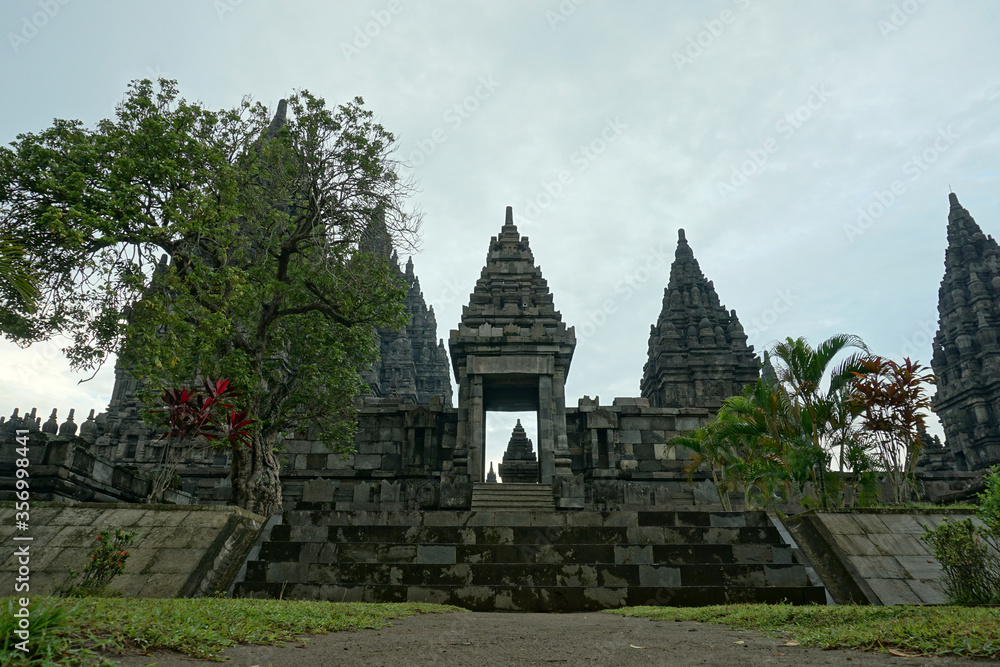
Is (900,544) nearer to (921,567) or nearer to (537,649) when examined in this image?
(921,567)

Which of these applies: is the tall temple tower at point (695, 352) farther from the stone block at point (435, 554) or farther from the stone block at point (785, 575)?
the stone block at point (435, 554)

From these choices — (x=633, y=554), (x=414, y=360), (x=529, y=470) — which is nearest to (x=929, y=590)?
(x=633, y=554)

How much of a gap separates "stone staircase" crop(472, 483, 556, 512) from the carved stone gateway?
0.57m

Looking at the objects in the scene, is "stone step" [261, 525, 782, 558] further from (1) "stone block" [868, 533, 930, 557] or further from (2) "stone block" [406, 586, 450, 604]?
(1) "stone block" [868, 533, 930, 557]

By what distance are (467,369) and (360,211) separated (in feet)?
19.1

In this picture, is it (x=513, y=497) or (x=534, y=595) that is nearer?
(x=534, y=595)

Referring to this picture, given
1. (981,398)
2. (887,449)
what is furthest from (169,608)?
(981,398)

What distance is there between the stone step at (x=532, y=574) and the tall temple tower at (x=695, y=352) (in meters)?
15.6

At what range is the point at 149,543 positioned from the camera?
794 centimetres

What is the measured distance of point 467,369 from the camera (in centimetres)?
1738

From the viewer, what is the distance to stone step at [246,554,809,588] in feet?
26.7

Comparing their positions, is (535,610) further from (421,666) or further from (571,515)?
(421,666)

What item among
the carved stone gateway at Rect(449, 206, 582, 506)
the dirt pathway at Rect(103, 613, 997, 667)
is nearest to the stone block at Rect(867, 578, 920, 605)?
the dirt pathway at Rect(103, 613, 997, 667)

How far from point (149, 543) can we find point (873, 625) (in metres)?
8.67
